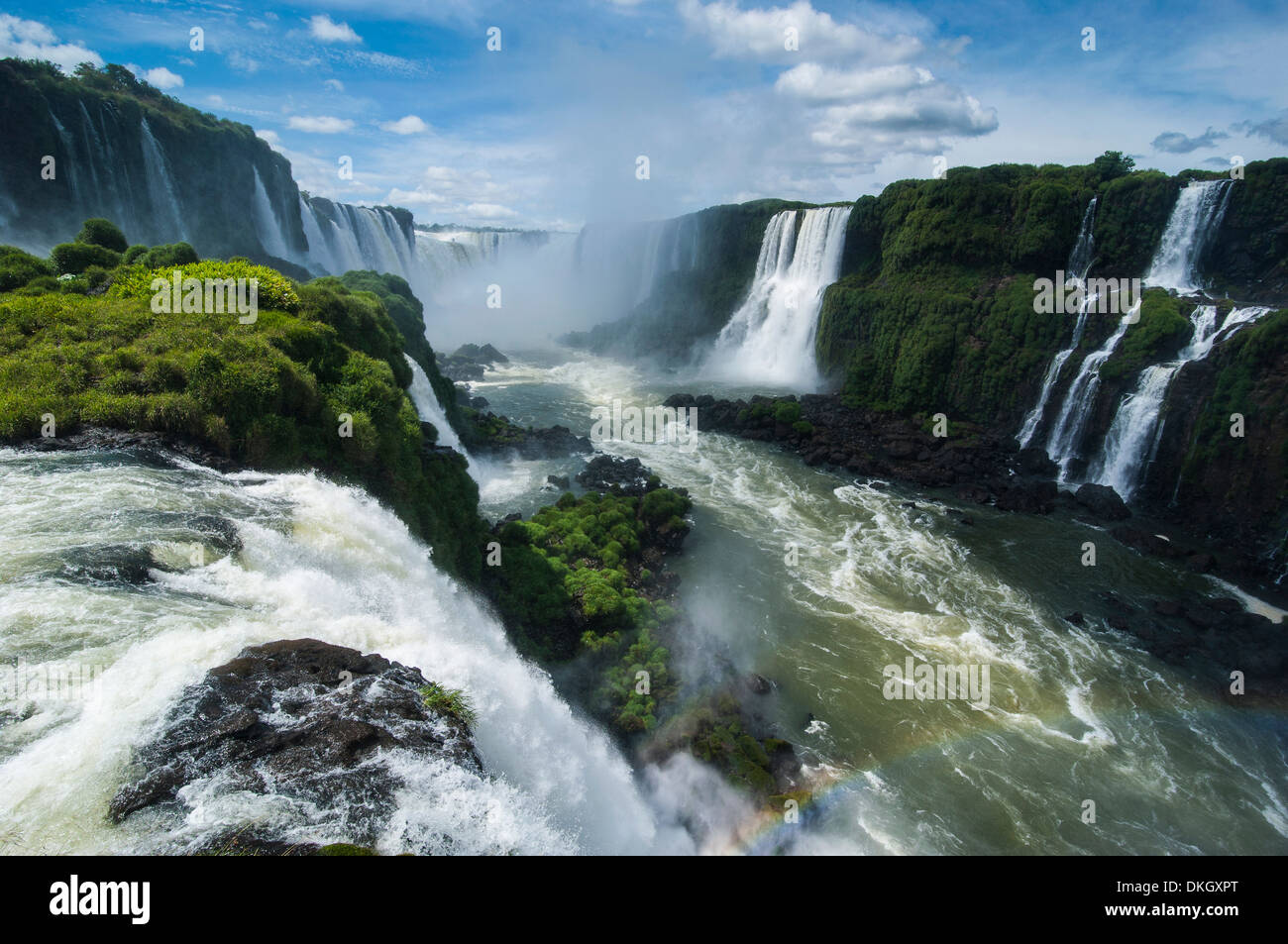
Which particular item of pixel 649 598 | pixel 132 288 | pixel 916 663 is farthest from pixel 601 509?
pixel 132 288

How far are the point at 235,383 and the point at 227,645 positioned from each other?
272 inches

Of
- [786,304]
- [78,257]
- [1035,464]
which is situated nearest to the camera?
[78,257]

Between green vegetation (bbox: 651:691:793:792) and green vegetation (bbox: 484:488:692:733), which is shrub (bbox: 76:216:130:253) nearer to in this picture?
green vegetation (bbox: 484:488:692:733)

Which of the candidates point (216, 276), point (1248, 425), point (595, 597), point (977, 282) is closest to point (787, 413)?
point (977, 282)

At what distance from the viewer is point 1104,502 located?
24109 millimetres

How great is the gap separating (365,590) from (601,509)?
12386 millimetres

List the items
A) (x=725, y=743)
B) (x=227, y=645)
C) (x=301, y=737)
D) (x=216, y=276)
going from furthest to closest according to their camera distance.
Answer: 1. (x=216, y=276)
2. (x=725, y=743)
3. (x=227, y=645)
4. (x=301, y=737)

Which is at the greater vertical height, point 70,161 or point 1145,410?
point 70,161

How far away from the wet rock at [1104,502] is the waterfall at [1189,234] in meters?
11.9

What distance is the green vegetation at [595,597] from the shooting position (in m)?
13.7

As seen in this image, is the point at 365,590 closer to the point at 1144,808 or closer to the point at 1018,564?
the point at 1144,808

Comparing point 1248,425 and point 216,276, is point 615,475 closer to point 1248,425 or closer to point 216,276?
point 216,276

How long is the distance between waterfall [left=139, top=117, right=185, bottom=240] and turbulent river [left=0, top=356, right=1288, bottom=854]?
113 ft

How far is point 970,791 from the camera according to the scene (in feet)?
40.7
